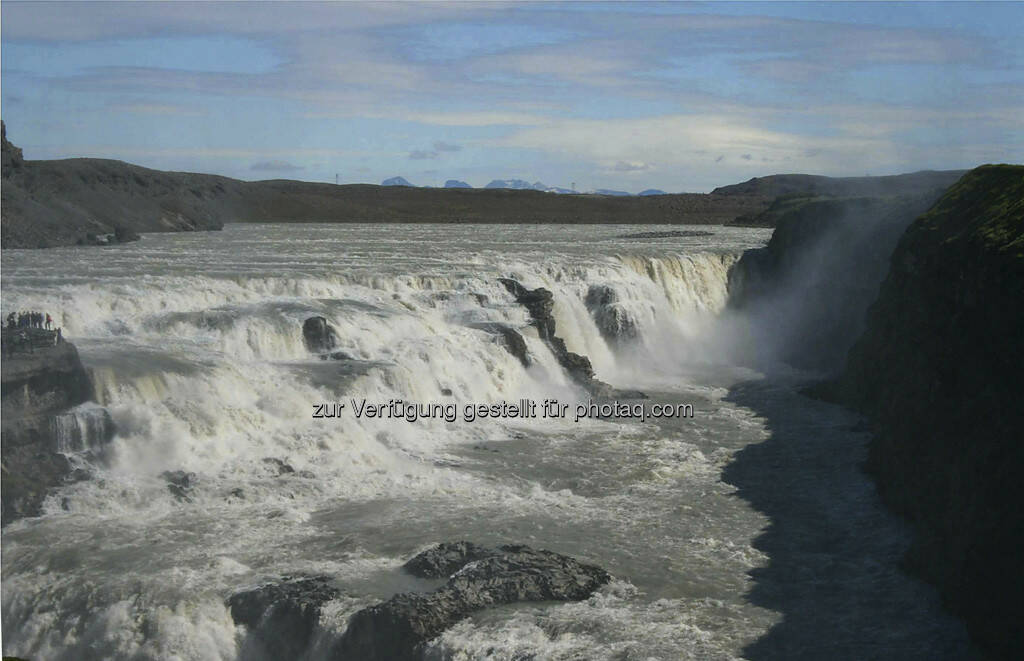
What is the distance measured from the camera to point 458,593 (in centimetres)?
1261

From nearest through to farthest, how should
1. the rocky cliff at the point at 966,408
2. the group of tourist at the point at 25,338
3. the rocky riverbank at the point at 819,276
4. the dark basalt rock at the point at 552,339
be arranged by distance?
1. the rocky cliff at the point at 966,408
2. the group of tourist at the point at 25,338
3. the dark basalt rock at the point at 552,339
4. the rocky riverbank at the point at 819,276

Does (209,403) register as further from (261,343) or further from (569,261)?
(569,261)

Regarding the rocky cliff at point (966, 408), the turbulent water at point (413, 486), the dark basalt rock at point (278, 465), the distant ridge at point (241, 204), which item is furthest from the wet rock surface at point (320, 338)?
the distant ridge at point (241, 204)

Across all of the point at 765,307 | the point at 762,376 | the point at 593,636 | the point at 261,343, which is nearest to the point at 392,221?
the point at 765,307

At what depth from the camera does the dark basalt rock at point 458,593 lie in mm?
11680

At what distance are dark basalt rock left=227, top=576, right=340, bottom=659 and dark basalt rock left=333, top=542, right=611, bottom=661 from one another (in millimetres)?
507

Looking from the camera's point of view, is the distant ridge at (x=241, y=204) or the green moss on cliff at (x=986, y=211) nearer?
the green moss on cliff at (x=986, y=211)

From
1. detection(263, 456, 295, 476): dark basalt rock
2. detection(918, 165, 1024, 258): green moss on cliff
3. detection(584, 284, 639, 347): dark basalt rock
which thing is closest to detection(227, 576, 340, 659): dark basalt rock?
detection(263, 456, 295, 476): dark basalt rock

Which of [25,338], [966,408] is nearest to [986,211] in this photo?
[966,408]

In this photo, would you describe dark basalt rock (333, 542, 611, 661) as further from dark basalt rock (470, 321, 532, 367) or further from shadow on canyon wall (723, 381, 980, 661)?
dark basalt rock (470, 321, 532, 367)

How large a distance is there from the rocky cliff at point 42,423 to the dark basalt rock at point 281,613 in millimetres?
4380

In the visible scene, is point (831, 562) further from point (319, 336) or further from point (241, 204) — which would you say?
point (241, 204)

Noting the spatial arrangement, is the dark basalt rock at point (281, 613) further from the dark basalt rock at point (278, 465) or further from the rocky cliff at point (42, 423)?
the dark basalt rock at point (278, 465)

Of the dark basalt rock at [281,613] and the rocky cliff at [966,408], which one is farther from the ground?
the rocky cliff at [966,408]
